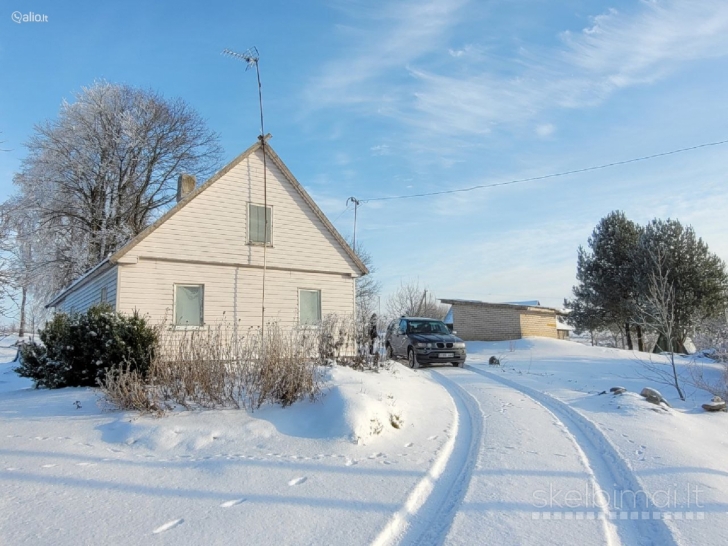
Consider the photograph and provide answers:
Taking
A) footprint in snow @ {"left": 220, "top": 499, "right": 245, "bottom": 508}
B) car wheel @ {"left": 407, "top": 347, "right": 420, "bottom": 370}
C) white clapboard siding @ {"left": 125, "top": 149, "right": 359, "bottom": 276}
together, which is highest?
white clapboard siding @ {"left": 125, "top": 149, "right": 359, "bottom": 276}

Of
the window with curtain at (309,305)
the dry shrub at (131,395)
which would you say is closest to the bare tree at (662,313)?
the window with curtain at (309,305)

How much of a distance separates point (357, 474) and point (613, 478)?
2631 mm

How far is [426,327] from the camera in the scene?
1808 centimetres

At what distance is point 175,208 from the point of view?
46.2 feet

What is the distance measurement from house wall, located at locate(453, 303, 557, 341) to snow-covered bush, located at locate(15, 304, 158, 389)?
919 inches

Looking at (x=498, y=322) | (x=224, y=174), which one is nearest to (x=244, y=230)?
(x=224, y=174)

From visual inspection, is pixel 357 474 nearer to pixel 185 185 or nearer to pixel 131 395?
pixel 131 395

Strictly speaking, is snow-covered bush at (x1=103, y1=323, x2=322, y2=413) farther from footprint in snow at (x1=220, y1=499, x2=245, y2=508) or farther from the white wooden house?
the white wooden house

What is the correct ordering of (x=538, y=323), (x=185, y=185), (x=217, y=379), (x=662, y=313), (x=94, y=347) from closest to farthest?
(x=217, y=379)
(x=94, y=347)
(x=662, y=313)
(x=185, y=185)
(x=538, y=323)

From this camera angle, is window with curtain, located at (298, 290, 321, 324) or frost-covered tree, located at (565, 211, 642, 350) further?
frost-covered tree, located at (565, 211, 642, 350)

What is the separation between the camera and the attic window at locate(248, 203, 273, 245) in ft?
50.4

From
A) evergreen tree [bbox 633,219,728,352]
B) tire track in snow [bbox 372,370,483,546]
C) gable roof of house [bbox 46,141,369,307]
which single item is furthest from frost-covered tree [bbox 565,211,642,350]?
tire track in snow [bbox 372,370,483,546]

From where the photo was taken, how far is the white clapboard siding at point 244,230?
14.0 meters

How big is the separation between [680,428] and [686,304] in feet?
78.7
